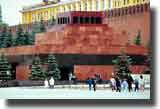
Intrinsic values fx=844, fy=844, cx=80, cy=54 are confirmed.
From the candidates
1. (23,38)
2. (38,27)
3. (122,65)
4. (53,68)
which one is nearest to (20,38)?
(23,38)

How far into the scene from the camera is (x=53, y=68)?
465 cm

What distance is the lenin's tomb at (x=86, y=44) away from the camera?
466 centimetres

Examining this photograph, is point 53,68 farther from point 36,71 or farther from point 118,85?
point 118,85

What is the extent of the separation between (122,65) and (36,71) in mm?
476

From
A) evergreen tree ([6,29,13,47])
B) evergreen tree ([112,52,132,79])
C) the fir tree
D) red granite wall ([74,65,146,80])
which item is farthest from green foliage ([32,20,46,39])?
evergreen tree ([112,52,132,79])

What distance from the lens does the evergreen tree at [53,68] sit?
4.65 m

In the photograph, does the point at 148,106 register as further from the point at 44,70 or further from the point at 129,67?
the point at 44,70

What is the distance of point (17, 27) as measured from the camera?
469 cm

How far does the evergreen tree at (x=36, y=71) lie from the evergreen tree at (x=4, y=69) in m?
0.13

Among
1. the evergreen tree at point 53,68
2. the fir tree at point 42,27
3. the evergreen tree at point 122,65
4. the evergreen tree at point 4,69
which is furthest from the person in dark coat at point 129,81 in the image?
the evergreen tree at point 4,69

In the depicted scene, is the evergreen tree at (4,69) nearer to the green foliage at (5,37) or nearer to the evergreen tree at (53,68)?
the green foliage at (5,37)

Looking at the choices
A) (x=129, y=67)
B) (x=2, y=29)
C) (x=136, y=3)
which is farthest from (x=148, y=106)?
(x=2, y=29)

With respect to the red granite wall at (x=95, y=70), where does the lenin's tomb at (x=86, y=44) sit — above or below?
above

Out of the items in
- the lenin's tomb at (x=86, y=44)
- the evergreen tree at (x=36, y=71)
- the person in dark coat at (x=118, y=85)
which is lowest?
the person in dark coat at (x=118, y=85)
